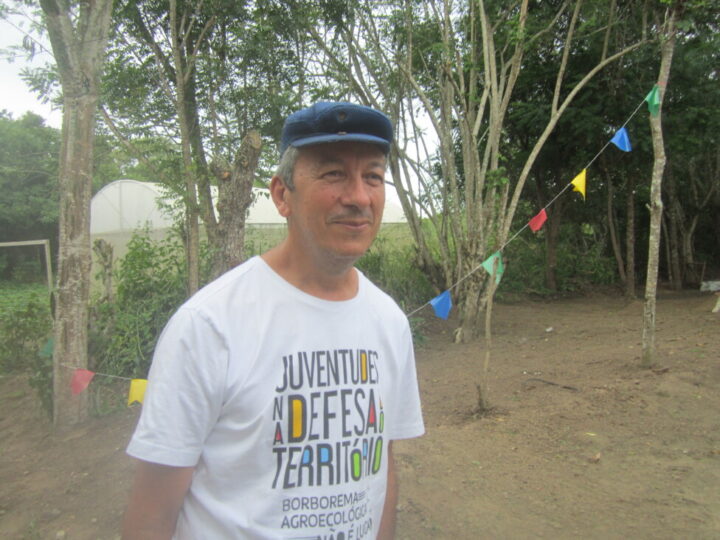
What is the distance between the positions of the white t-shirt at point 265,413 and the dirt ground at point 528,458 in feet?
7.04

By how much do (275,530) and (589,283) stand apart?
44.9ft

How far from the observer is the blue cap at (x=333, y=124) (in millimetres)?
1150

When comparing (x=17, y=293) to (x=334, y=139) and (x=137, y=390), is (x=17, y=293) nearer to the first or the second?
(x=137, y=390)

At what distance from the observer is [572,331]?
27.8 feet

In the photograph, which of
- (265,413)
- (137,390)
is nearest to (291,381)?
(265,413)

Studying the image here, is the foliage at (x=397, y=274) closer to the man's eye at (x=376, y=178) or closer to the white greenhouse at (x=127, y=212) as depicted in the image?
the white greenhouse at (x=127, y=212)

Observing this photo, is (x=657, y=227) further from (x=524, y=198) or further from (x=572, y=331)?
(x=524, y=198)

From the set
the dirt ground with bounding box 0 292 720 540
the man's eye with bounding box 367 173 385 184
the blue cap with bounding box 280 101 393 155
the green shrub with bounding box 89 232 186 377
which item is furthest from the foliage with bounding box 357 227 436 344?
the blue cap with bounding box 280 101 393 155

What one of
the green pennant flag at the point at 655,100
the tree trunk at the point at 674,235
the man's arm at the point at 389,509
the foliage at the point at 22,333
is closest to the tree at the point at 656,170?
the green pennant flag at the point at 655,100

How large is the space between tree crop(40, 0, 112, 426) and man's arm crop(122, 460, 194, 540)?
13.0 ft

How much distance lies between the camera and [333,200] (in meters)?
1.18

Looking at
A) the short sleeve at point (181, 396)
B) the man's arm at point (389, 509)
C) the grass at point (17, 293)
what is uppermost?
the short sleeve at point (181, 396)

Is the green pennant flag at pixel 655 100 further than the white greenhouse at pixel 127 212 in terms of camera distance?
No

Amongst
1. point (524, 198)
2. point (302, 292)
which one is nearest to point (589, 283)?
point (524, 198)
